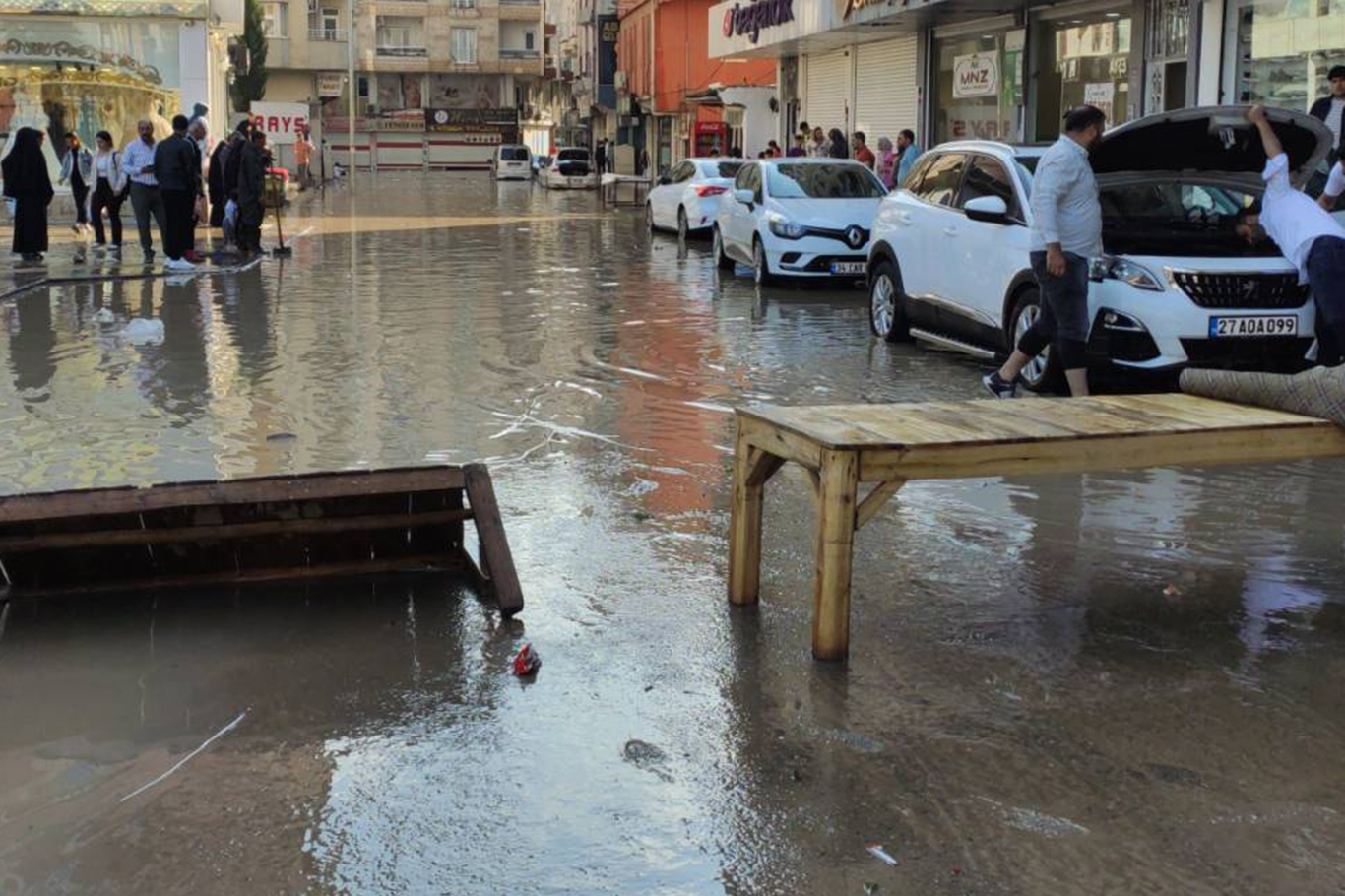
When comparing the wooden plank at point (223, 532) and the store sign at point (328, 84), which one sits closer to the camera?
the wooden plank at point (223, 532)

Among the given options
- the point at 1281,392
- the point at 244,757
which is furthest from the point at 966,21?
the point at 244,757

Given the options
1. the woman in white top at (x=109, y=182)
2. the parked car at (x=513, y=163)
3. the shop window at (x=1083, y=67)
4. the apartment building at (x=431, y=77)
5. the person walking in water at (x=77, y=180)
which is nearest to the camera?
the shop window at (x=1083, y=67)

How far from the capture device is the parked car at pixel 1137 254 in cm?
929

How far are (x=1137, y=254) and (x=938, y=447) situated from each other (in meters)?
5.26

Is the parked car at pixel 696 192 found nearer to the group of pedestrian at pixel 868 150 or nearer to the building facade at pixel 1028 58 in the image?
the group of pedestrian at pixel 868 150

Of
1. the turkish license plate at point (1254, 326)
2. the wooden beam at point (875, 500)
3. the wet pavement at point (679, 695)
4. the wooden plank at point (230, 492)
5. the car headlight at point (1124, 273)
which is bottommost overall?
the wet pavement at point (679, 695)

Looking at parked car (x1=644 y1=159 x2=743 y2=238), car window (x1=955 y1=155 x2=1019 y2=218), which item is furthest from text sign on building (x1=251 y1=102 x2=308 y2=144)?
car window (x1=955 y1=155 x2=1019 y2=218)

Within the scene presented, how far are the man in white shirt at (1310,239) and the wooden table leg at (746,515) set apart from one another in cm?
487

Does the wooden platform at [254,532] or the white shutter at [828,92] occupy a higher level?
the white shutter at [828,92]

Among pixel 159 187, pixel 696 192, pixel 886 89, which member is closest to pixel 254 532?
pixel 159 187

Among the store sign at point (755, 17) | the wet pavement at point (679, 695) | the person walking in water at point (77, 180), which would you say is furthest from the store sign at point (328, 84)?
the wet pavement at point (679, 695)

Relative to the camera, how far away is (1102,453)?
5.27 metres

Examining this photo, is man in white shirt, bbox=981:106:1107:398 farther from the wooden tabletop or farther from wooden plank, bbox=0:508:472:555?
wooden plank, bbox=0:508:472:555

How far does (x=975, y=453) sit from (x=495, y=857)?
2.16 m
